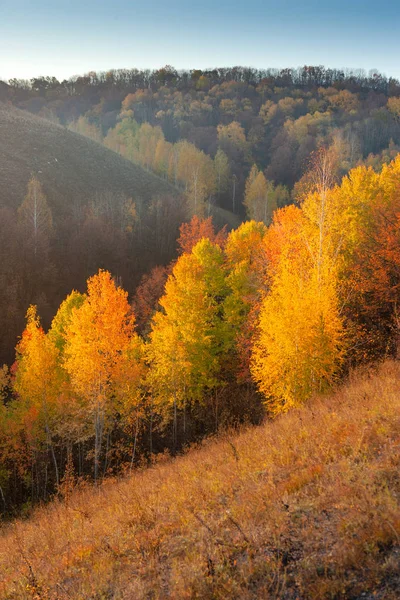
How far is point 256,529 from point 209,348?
19.0 meters

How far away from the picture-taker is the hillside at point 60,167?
211 feet

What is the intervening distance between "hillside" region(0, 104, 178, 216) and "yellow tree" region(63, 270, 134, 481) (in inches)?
1798

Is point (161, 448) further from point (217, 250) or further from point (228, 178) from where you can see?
point (228, 178)

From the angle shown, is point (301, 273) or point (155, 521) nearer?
point (155, 521)

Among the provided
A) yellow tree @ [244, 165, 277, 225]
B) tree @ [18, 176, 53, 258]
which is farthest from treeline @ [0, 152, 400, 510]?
yellow tree @ [244, 165, 277, 225]

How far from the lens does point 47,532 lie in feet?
30.3

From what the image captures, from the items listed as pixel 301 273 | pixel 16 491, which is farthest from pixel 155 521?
pixel 16 491

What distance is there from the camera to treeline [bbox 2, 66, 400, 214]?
124 meters

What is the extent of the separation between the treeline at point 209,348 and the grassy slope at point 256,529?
5.10m

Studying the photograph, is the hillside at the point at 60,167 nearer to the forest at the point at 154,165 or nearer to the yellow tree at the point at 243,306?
the forest at the point at 154,165

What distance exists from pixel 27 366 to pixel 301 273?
16723 millimetres

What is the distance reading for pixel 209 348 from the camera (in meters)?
25.1

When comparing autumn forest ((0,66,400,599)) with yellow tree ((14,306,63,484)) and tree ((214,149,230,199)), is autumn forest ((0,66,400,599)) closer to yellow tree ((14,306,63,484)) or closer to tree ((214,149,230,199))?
yellow tree ((14,306,63,484))

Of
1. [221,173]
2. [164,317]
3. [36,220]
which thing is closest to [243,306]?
[164,317]
